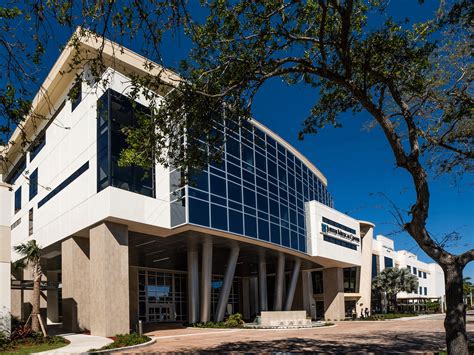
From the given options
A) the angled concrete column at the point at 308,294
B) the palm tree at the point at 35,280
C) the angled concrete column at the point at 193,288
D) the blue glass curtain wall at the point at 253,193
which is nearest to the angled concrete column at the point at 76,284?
the palm tree at the point at 35,280

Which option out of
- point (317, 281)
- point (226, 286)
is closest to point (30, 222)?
point (226, 286)

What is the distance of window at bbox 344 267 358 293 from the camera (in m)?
62.6

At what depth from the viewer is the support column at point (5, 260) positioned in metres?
23.6

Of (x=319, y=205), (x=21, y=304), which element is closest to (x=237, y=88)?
(x=21, y=304)

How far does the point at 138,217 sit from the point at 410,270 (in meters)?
71.9

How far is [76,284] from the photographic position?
1235 inches

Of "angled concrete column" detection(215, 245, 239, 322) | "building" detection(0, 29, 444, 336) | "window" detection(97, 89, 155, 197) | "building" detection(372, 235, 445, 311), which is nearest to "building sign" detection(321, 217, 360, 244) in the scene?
"building" detection(0, 29, 444, 336)

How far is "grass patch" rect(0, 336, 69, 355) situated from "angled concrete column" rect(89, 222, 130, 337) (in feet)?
9.75

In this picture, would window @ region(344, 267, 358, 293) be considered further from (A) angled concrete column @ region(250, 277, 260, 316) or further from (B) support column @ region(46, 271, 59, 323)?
(B) support column @ region(46, 271, 59, 323)

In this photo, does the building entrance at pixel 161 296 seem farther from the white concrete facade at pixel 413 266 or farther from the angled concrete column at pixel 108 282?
the white concrete facade at pixel 413 266

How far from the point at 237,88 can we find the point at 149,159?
9.99ft

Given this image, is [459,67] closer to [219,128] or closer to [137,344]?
[219,128]

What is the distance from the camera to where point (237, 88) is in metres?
13.2

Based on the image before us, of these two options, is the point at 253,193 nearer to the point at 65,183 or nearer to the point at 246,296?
the point at 65,183
